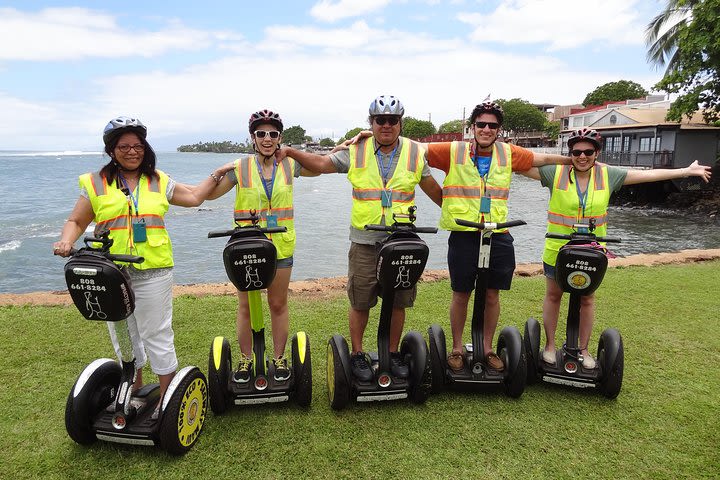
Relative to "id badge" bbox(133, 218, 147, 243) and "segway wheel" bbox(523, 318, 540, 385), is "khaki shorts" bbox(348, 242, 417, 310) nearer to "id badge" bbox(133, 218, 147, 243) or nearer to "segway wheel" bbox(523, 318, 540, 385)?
"segway wheel" bbox(523, 318, 540, 385)

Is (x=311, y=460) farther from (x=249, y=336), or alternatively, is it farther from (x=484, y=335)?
(x=484, y=335)

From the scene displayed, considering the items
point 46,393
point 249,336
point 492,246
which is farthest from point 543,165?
point 46,393

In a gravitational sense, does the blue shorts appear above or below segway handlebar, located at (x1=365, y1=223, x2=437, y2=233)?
below

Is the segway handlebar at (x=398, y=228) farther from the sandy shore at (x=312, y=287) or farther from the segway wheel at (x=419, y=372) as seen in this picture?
the sandy shore at (x=312, y=287)

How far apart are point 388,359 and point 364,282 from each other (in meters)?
0.57

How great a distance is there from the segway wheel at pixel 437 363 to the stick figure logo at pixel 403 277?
30.0 inches

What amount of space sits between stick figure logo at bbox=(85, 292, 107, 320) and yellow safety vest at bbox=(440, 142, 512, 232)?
220 centimetres

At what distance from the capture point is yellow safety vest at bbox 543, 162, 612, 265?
11.8 ft

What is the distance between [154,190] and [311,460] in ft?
5.99

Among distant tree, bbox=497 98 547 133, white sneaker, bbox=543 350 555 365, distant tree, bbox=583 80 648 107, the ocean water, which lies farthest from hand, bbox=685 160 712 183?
distant tree, bbox=497 98 547 133

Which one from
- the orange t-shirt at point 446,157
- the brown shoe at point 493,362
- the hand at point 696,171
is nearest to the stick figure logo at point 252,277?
the orange t-shirt at point 446,157

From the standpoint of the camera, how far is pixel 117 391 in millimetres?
3082

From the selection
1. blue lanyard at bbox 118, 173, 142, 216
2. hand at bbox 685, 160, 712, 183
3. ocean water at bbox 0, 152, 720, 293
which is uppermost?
hand at bbox 685, 160, 712, 183

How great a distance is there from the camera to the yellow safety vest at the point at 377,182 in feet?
10.8
